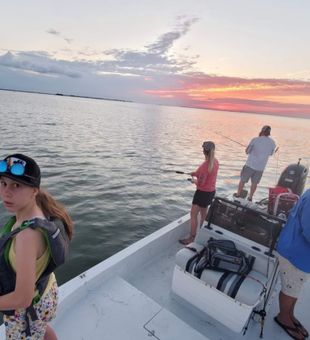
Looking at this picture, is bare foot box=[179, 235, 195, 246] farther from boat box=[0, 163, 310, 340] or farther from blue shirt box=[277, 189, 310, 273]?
blue shirt box=[277, 189, 310, 273]

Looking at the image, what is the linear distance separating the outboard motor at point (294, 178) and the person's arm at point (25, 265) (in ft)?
19.8

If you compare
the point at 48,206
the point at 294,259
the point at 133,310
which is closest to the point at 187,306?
the point at 133,310

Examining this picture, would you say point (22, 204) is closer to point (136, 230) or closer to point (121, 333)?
point (121, 333)

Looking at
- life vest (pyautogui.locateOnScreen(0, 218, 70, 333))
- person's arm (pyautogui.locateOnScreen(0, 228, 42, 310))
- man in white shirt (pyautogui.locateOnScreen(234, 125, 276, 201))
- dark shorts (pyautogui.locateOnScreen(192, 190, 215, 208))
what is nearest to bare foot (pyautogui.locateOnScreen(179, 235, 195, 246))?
dark shorts (pyautogui.locateOnScreen(192, 190, 215, 208))

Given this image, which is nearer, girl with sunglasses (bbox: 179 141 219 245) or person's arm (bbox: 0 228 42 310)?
person's arm (bbox: 0 228 42 310)

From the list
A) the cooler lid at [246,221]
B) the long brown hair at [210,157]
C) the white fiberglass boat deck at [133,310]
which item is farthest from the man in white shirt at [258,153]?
the white fiberglass boat deck at [133,310]

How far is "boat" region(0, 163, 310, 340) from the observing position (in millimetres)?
2939

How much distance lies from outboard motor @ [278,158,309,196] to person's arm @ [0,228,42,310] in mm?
6024

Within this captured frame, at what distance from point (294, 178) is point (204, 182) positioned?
9.26ft

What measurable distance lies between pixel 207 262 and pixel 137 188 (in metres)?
7.85

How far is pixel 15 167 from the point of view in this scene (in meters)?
1.56

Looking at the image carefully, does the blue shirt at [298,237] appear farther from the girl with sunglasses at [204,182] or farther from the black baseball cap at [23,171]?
the black baseball cap at [23,171]

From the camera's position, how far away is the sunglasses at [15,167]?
1.54 metres

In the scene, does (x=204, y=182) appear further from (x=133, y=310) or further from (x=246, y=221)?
(x=133, y=310)
